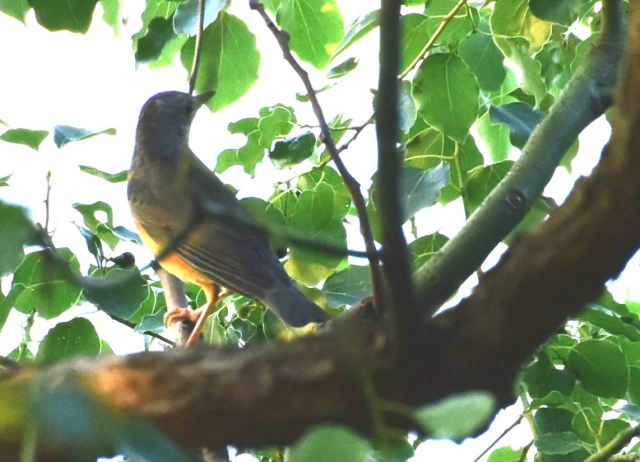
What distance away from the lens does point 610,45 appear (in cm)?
227

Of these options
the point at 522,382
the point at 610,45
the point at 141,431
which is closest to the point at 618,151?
the point at 141,431

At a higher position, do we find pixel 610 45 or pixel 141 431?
pixel 610 45

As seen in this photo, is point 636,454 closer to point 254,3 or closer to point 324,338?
point 254,3

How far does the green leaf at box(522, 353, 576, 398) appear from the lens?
9.14 ft

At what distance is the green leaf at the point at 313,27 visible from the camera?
311cm

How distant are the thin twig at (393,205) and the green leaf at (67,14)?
1.21 metres

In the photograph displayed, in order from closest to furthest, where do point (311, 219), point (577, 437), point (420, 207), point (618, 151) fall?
point (618, 151), point (420, 207), point (577, 437), point (311, 219)

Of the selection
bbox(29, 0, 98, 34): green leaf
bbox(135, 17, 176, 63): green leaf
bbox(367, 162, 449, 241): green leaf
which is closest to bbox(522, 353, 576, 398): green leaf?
bbox(367, 162, 449, 241): green leaf

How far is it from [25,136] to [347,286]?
2.93 ft

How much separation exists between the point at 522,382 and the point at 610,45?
3.39 feet

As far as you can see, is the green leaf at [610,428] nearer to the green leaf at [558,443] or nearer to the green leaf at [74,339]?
the green leaf at [558,443]

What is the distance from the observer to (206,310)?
356 centimetres

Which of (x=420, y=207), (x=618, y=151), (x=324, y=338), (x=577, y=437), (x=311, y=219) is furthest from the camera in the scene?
(x=311, y=219)

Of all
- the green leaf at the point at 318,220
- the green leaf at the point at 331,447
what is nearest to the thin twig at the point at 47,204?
the green leaf at the point at 318,220
